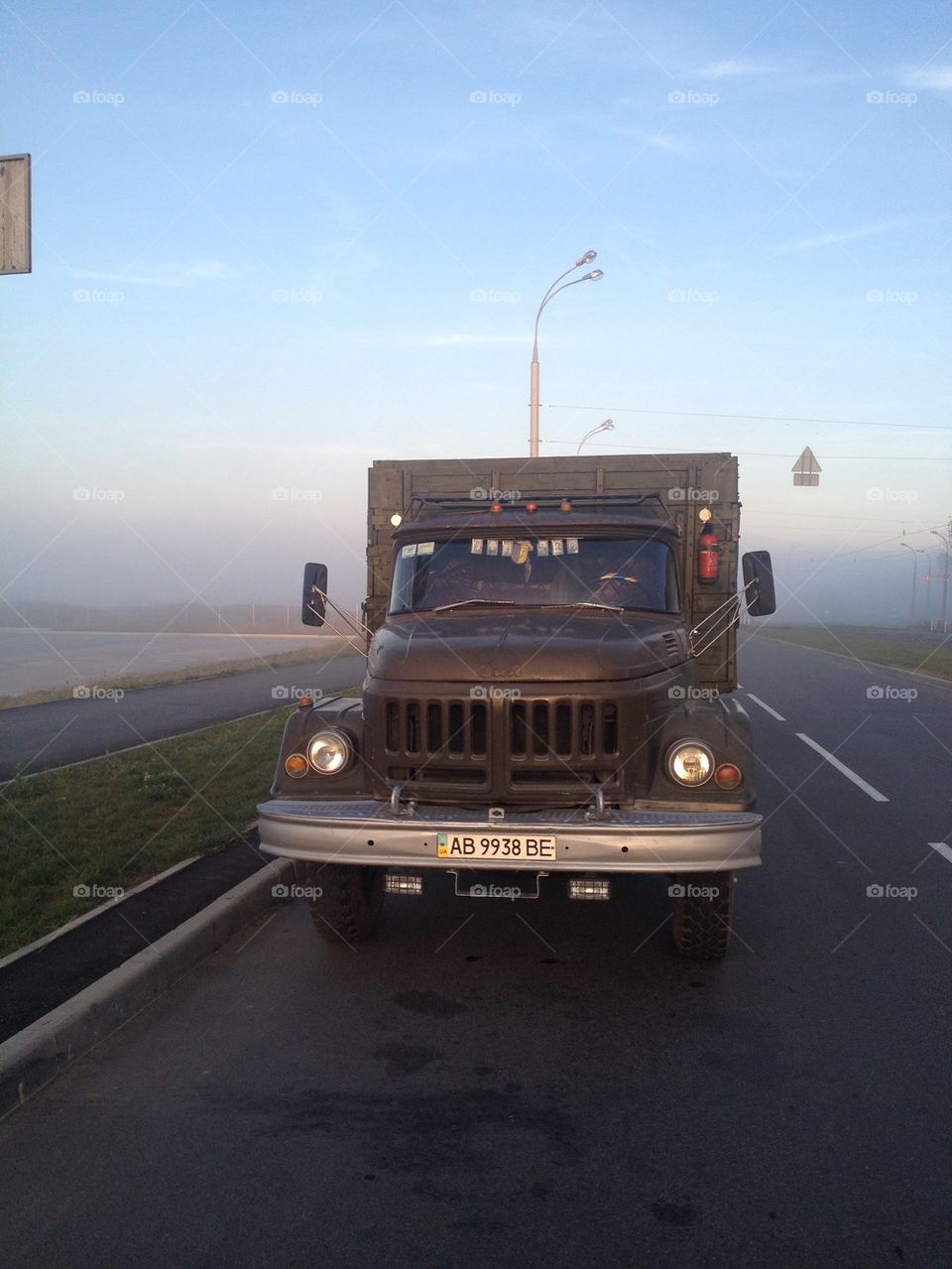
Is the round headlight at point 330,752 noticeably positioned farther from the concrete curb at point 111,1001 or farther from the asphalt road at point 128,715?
the asphalt road at point 128,715

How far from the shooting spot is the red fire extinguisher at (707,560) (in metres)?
7.69

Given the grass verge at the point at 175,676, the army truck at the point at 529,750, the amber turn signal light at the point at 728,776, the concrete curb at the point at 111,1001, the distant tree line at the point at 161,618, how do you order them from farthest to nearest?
1. the distant tree line at the point at 161,618
2. the grass verge at the point at 175,676
3. the amber turn signal light at the point at 728,776
4. the army truck at the point at 529,750
5. the concrete curb at the point at 111,1001

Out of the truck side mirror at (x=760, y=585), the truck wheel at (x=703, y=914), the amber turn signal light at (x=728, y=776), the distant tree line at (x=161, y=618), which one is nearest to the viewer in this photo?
the amber turn signal light at (x=728, y=776)

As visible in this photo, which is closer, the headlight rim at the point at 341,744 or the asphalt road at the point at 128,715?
the headlight rim at the point at 341,744

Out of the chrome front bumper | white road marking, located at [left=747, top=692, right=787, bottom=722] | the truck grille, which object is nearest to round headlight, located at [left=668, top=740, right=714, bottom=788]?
the chrome front bumper

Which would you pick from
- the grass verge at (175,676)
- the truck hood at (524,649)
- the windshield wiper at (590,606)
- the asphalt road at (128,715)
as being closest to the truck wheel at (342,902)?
the truck hood at (524,649)

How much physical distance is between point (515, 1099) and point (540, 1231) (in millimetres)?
919

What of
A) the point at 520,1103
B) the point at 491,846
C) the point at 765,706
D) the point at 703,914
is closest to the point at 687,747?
the point at 703,914

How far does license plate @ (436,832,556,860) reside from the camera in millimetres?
4961

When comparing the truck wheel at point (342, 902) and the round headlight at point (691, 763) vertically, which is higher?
the round headlight at point (691, 763)

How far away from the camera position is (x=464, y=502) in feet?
26.4

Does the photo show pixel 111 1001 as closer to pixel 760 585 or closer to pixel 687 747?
pixel 687 747

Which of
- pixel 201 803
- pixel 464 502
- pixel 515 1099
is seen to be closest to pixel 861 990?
pixel 515 1099

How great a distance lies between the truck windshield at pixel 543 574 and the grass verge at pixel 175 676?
32.3ft
